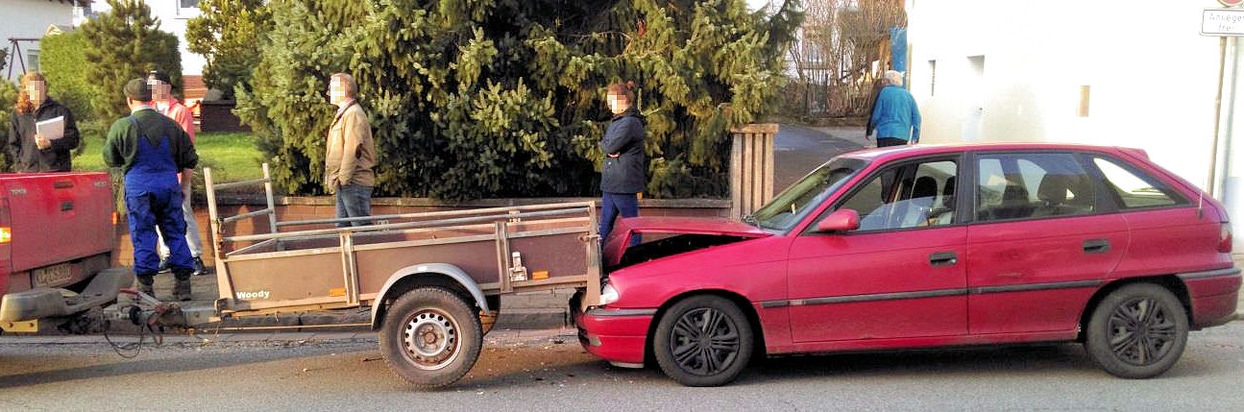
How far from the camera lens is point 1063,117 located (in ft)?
42.3

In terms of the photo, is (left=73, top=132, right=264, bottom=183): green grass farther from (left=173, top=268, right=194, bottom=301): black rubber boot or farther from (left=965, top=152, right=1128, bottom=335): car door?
(left=965, top=152, right=1128, bottom=335): car door

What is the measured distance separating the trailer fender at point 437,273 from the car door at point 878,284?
1.73 metres

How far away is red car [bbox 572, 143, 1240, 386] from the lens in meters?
5.98

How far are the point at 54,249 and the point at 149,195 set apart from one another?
1.62 metres

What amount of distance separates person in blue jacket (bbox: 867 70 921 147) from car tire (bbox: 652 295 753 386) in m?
5.75

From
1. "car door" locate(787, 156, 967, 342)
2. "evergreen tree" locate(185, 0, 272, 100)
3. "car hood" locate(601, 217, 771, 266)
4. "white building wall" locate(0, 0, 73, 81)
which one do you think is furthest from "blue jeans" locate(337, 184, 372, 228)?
"white building wall" locate(0, 0, 73, 81)

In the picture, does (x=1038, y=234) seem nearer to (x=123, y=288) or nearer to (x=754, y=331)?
(x=754, y=331)

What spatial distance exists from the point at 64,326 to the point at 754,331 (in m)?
4.06

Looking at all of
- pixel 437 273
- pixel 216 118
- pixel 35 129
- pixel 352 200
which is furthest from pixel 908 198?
pixel 216 118

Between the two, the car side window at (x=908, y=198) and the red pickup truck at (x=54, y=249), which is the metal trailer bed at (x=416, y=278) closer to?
the red pickup truck at (x=54, y=249)

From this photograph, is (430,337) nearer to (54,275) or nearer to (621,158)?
(54,275)

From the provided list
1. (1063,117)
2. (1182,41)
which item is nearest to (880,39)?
(1063,117)

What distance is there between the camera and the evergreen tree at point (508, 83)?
971 cm

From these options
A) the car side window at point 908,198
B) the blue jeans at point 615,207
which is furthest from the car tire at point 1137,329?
the blue jeans at point 615,207
